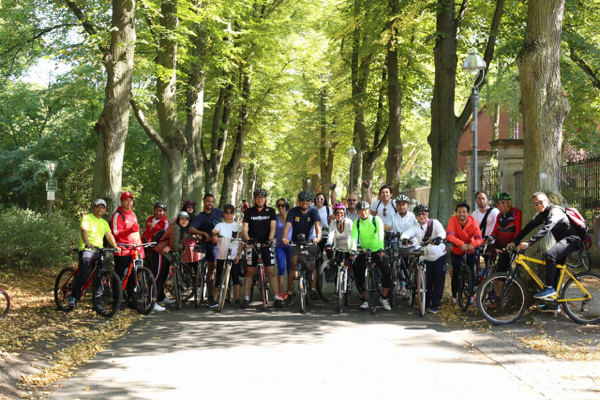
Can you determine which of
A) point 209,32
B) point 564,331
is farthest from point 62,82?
point 564,331

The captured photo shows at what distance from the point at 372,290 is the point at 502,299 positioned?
2.14 metres

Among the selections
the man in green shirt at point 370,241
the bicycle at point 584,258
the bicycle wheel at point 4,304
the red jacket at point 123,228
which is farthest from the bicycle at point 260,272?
the bicycle at point 584,258

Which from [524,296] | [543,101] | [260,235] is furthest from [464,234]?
[260,235]

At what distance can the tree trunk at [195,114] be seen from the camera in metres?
19.9

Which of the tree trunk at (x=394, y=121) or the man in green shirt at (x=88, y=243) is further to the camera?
the tree trunk at (x=394, y=121)

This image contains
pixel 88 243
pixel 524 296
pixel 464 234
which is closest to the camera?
pixel 524 296

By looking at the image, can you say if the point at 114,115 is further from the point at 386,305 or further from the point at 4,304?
the point at 386,305

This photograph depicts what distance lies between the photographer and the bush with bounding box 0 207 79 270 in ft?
51.1

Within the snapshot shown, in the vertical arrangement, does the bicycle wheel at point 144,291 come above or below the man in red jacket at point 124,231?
below

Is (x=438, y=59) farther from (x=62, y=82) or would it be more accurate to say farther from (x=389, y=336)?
(x=62, y=82)

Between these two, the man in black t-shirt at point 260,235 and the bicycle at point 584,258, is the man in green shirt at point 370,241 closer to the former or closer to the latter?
the man in black t-shirt at point 260,235

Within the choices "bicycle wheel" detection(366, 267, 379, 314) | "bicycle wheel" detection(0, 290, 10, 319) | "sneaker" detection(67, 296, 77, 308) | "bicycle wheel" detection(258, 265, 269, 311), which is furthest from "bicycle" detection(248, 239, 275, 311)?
"bicycle wheel" detection(0, 290, 10, 319)

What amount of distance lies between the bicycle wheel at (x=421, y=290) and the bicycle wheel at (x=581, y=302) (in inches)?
84.1

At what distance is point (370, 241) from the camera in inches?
437
